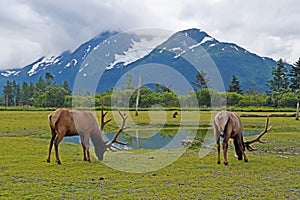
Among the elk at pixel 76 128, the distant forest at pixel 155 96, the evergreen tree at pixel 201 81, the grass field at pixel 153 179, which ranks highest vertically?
the evergreen tree at pixel 201 81

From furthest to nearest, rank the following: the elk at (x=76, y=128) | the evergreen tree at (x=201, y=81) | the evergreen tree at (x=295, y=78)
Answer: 1. the evergreen tree at (x=295, y=78)
2. the evergreen tree at (x=201, y=81)
3. the elk at (x=76, y=128)

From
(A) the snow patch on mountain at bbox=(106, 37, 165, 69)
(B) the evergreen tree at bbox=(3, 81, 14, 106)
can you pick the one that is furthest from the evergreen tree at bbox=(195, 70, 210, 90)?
(A) the snow patch on mountain at bbox=(106, 37, 165, 69)

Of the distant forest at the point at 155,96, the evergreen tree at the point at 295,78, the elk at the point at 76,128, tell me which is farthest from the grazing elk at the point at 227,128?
the evergreen tree at the point at 295,78

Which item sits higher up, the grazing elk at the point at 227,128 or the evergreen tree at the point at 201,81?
the evergreen tree at the point at 201,81

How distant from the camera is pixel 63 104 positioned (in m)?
74.3

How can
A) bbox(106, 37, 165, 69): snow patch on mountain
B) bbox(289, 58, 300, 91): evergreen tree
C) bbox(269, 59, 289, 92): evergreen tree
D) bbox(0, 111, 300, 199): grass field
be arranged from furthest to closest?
bbox(269, 59, 289, 92): evergreen tree
bbox(289, 58, 300, 91): evergreen tree
bbox(106, 37, 165, 69): snow patch on mountain
bbox(0, 111, 300, 199): grass field

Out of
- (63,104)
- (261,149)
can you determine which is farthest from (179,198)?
(63,104)

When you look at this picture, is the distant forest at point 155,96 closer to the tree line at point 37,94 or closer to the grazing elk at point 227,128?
the tree line at point 37,94

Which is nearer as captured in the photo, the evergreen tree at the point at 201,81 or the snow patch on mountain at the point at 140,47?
the snow patch on mountain at the point at 140,47

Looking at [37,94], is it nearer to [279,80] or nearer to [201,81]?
[201,81]

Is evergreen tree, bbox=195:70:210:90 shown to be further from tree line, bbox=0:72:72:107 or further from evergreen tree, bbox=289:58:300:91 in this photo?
tree line, bbox=0:72:72:107

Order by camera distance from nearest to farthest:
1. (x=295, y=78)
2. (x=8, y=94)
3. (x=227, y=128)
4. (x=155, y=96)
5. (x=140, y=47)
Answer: (x=227, y=128)
(x=140, y=47)
(x=155, y=96)
(x=295, y=78)
(x=8, y=94)

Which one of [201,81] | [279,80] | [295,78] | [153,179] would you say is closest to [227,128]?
[153,179]

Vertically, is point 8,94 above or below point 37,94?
above
